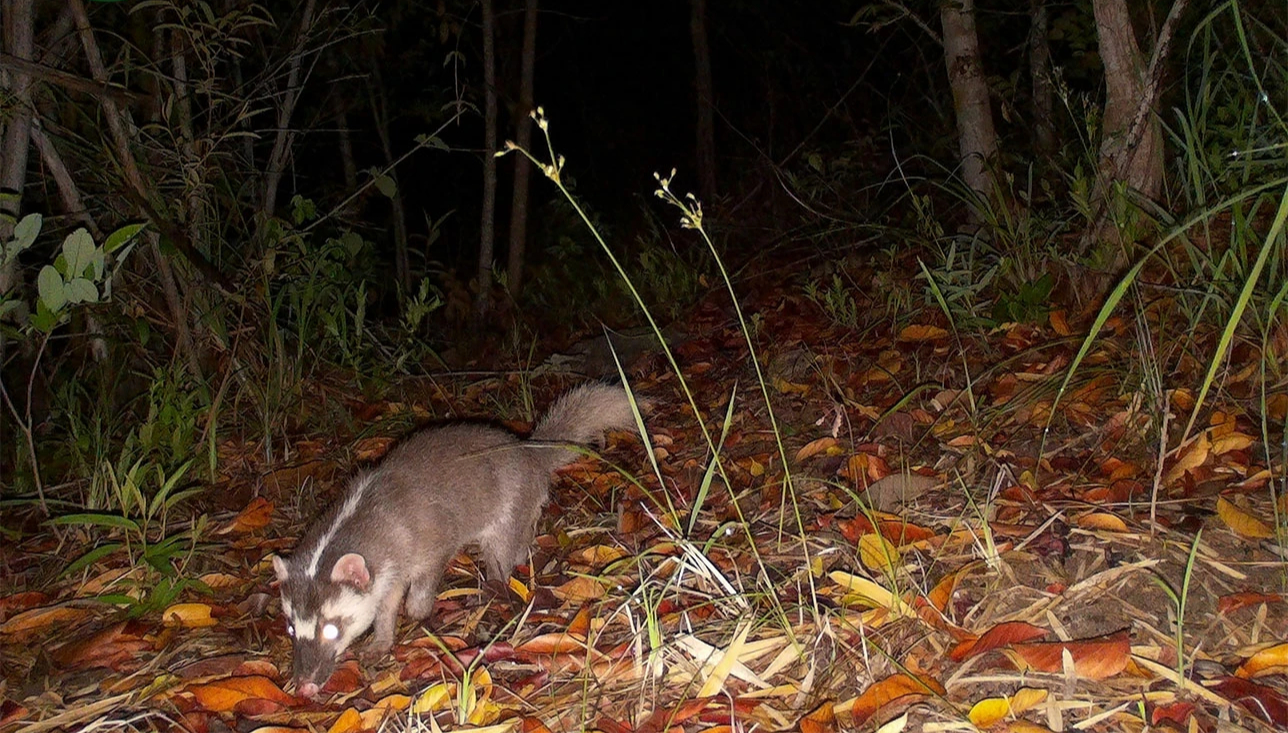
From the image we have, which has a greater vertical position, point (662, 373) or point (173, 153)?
point (173, 153)

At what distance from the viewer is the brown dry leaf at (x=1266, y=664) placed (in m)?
2.14

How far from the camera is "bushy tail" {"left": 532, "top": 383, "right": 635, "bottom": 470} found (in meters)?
Result: 4.45

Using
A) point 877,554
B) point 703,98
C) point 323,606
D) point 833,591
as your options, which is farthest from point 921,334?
point 703,98

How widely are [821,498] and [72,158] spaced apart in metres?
4.34

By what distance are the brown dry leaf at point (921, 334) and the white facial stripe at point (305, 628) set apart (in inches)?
119

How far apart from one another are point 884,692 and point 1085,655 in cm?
47

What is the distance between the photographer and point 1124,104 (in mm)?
4340

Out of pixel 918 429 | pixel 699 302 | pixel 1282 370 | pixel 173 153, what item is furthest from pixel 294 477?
pixel 1282 370

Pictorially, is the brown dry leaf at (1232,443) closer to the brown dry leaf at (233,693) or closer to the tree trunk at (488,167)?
the brown dry leaf at (233,693)

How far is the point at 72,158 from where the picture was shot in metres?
5.14

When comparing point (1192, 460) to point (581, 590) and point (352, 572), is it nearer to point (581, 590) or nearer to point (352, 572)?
point (581, 590)

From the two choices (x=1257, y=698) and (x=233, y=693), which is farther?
(x=233, y=693)

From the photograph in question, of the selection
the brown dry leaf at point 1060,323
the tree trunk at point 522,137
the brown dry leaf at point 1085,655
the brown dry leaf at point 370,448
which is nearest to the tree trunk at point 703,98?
the tree trunk at point 522,137

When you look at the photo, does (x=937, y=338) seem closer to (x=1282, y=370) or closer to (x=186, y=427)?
(x=1282, y=370)
